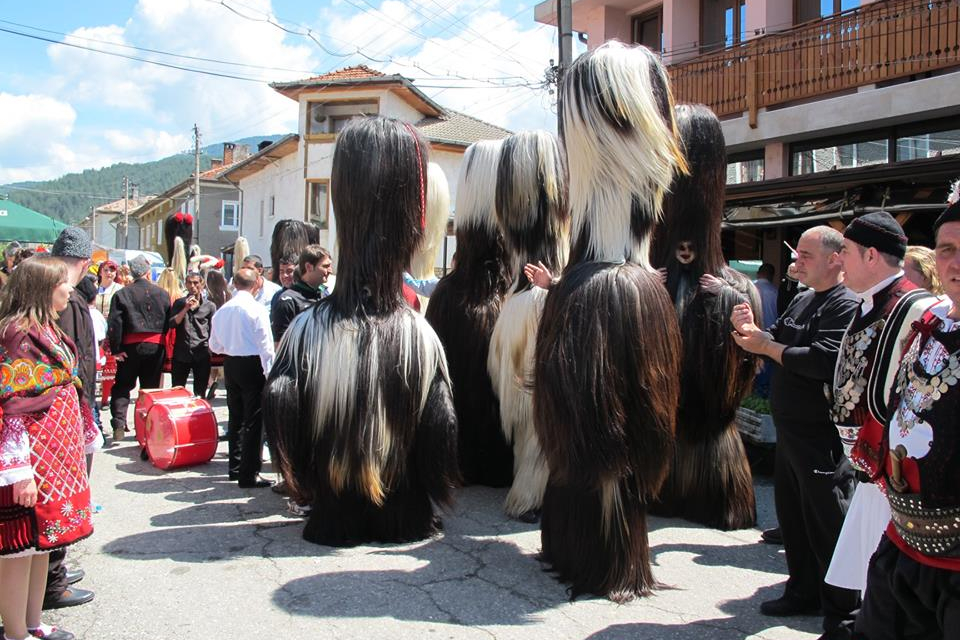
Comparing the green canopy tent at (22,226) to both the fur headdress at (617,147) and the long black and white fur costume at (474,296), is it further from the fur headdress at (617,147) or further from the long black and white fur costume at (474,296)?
the fur headdress at (617,147)

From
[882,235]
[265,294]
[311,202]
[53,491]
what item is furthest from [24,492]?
[311,202]

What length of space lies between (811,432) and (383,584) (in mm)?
2067

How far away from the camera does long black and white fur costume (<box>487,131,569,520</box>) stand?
475 centimetres

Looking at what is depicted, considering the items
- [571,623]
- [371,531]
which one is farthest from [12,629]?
[571,623]

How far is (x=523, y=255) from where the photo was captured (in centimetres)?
498

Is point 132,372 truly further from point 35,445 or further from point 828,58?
point 828,58

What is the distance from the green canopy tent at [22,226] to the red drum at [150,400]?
5.54 meters

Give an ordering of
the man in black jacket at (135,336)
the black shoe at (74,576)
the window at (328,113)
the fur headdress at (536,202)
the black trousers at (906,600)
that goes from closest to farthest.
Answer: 1. the black trousers at (906,600)
2. the black shoe at (74,576)
3. the fur headdress at (536,202)
4. the man in black jacket at (135,336)
5. the window at (328,113)

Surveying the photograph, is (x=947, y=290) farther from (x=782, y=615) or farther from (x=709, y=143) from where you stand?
(x=709, y=143)

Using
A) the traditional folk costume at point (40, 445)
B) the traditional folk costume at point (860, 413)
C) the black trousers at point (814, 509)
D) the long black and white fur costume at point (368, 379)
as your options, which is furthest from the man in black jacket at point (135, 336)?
the traditional folk costume at point (860, 413)

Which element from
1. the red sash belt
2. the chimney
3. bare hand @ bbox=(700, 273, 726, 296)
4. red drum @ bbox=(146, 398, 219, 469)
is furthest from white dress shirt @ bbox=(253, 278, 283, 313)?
the chimney

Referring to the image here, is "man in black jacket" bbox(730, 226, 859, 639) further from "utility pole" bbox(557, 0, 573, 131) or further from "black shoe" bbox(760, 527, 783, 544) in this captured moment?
"utility pole" bbox(557, 0, 573, 131)

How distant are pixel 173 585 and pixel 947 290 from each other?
3.43m

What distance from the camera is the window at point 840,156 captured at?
37.0 feet
